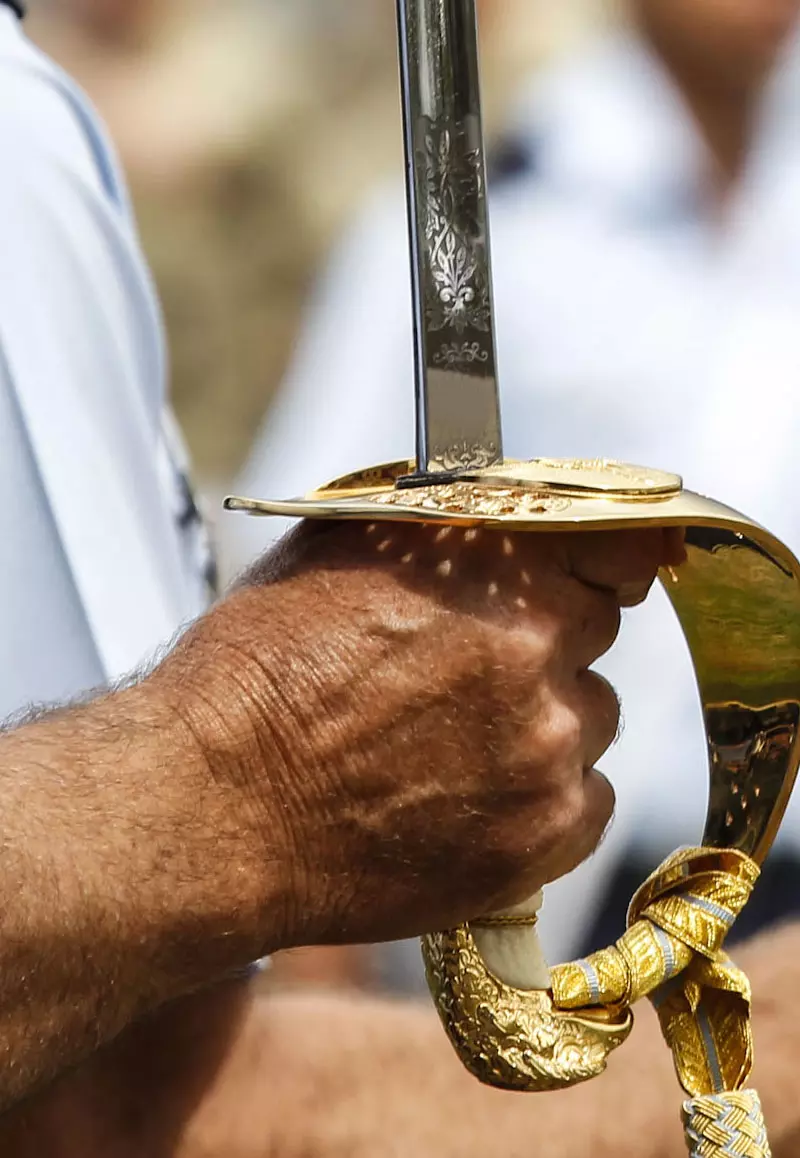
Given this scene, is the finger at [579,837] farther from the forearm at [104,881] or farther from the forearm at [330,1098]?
the forearm at [330,1098]

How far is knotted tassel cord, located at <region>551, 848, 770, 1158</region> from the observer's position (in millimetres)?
423

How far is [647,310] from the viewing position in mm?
1567

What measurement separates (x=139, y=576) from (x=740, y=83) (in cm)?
121

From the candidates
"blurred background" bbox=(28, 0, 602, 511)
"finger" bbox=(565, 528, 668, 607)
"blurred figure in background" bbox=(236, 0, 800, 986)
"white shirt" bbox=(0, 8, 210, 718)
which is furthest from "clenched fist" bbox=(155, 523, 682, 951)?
"blurred background" bbox=(28, 0, 602, 511)

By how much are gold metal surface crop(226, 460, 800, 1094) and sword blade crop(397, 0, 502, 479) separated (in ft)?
0.05

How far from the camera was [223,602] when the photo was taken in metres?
0.42

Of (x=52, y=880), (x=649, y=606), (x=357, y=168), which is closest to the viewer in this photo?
(x=52, y=880)

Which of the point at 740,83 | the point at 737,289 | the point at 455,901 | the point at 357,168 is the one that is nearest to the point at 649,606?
the point at 737,289

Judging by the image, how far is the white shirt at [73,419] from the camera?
562 mm

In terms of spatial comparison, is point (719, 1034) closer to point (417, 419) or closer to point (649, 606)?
point (417, 419)

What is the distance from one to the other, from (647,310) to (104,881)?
1.30 meters

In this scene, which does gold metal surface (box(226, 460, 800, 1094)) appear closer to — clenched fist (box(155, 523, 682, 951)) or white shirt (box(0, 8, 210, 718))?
clenched fist (box(155, 523, 682, 951))

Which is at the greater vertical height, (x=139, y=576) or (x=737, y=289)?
(x=139, y=576)

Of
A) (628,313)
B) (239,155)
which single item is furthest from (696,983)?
(239,155)
